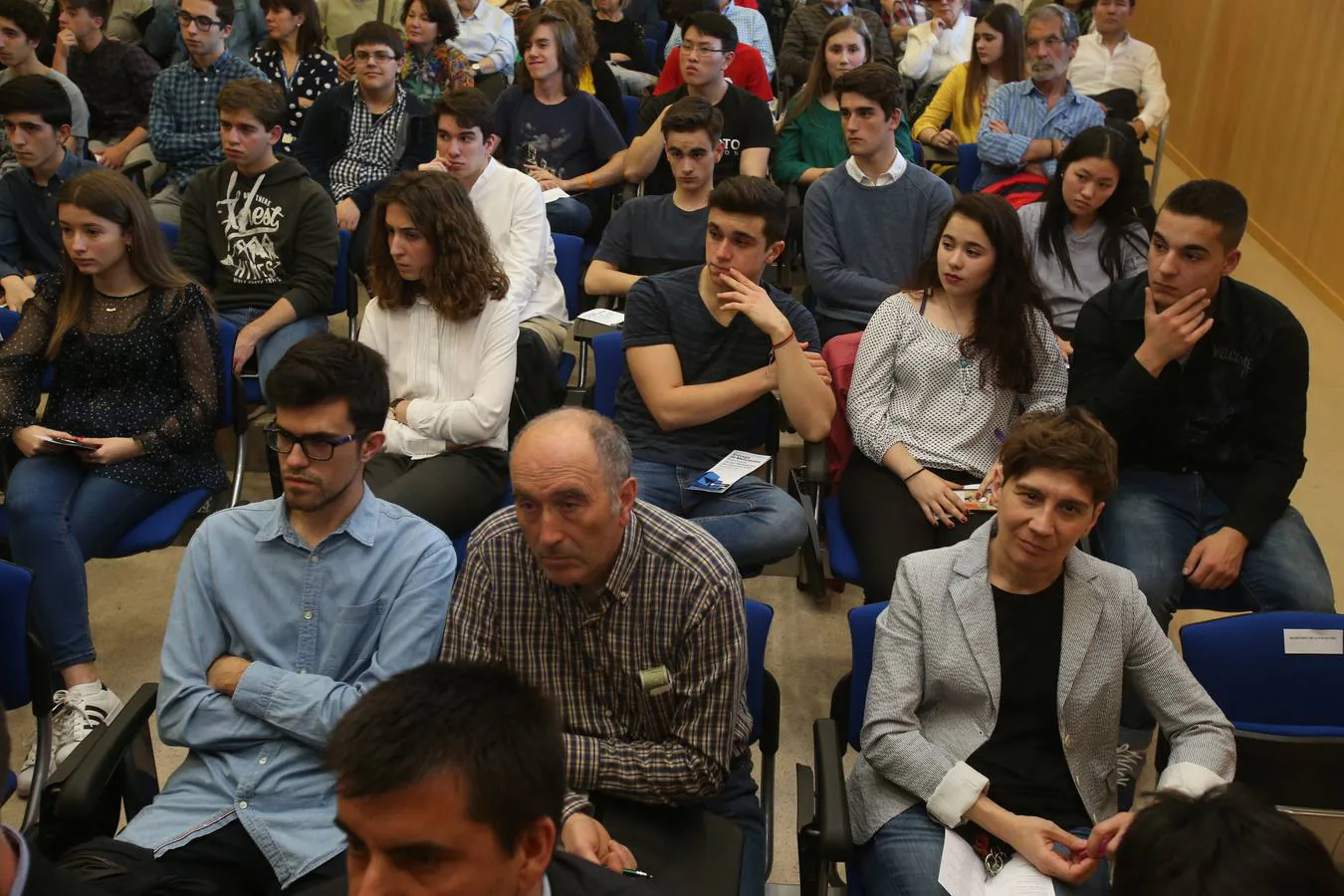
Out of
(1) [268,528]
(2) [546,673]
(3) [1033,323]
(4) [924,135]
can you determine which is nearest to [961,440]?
(3) [1033,323]

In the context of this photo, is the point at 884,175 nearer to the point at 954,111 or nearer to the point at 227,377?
the point at 954,111

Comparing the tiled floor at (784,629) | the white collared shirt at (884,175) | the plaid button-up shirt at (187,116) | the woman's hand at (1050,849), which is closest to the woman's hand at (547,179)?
the plaid button-up shirt at (187,116)

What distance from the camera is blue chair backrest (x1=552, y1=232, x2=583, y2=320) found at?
13.8 feet

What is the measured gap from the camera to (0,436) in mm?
2992

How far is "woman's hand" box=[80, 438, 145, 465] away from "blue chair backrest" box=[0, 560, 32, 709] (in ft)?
2.83

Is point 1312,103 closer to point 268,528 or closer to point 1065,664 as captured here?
point 1065,664

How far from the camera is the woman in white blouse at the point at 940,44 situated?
20.7 ft

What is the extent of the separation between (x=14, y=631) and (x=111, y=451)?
901 millimetres

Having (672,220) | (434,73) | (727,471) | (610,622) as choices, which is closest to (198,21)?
(434,73)

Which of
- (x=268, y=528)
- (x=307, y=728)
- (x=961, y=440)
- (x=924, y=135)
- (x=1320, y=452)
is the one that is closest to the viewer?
(x=307, y=728)

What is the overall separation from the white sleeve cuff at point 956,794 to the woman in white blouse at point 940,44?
16.8 ft

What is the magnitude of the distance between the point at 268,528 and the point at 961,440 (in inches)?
67.1

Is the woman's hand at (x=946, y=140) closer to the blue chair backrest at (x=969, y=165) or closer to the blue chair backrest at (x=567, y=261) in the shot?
the blue chair backrest at (x=969, y=165)

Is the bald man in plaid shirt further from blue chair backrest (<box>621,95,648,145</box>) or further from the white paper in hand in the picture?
blue chair backrest (<box>621,95,648,145</box>)
